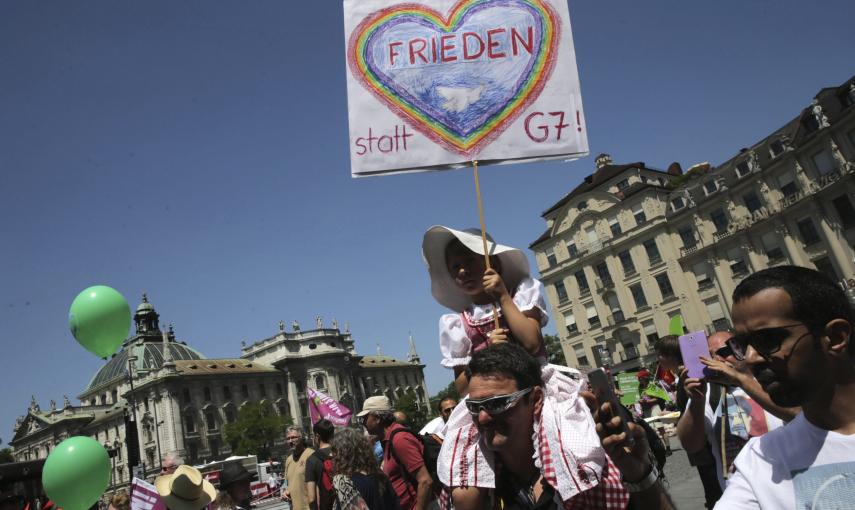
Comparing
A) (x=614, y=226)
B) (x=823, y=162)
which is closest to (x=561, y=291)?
(x=614, y=226)

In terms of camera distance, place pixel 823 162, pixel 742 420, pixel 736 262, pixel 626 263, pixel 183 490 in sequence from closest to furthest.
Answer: pixel 742 420 < pixel 183 490 < pixel 823 162 < pixel 736 262 < pixel 626 263

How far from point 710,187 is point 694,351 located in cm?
4038

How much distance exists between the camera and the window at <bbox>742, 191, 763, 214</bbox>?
35.4 metres

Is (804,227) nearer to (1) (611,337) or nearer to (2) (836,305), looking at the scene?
(1) (611,337)

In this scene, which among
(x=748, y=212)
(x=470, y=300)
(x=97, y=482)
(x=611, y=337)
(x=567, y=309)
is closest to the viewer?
(x=470, y=300)

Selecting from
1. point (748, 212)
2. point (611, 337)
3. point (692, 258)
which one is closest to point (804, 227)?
point (748, 212)

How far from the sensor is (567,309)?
45.4 meters

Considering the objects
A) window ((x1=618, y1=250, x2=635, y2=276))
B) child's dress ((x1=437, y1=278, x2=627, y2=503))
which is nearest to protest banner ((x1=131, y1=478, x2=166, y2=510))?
child's dress ((x1=437, y1=278, x2=627, y2=503))

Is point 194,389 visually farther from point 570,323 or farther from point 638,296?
point 638,296

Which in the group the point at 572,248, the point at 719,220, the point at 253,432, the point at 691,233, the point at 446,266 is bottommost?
the point at 253,432

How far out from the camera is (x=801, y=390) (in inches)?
54.1

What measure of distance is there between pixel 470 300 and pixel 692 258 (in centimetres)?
4003

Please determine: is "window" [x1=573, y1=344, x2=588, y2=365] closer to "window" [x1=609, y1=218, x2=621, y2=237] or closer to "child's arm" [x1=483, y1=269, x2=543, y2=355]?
"window" [x1=609, y1=218, x2=621, y2=237]

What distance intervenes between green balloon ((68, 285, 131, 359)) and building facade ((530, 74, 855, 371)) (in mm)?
29082
